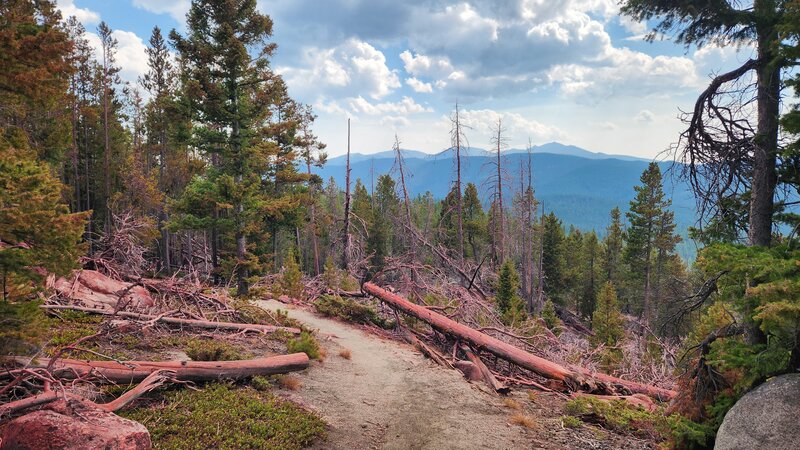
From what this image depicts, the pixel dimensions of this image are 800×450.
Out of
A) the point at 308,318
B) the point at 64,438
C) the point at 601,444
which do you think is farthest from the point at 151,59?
the point at 601,444

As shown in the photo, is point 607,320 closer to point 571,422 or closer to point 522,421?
point 571,422

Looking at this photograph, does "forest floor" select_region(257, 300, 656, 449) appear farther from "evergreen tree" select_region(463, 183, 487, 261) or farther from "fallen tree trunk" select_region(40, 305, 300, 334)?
"evergreen tree" select_region(463, 183, 487, 261)

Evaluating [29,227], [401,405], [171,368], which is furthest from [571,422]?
[29,227]

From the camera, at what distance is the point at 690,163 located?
6.57 metres

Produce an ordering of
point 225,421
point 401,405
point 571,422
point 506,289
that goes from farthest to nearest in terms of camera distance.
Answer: point 506,289 < point 401,405 < point 571,422 < point 225,421

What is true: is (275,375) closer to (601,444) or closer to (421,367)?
(421,367)

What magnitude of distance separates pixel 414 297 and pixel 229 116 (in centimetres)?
1162

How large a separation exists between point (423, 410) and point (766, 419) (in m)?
5.17

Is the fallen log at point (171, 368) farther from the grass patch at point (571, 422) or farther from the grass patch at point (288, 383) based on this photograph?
the grass patch at point (571, 422)

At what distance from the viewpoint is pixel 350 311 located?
1594 centimetres

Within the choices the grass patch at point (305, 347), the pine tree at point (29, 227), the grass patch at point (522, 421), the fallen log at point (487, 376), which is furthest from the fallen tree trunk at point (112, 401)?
the fallen log at point (487, 376)

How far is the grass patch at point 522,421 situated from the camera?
24.9 feet

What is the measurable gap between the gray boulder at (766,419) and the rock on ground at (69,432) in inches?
275

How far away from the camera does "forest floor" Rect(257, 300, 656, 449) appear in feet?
22.4
